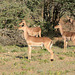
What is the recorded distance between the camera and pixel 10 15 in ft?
47.4

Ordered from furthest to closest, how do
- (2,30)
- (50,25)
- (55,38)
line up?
1. (50,25)
2. (55,38)
3. (2,30)

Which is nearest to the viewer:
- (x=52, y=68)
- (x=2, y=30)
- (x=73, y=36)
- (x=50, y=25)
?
(x=52, y=68)

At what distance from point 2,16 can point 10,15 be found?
61 centimetres

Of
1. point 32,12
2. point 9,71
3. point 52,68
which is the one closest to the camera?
point 9,71

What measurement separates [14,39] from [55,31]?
6138 mm

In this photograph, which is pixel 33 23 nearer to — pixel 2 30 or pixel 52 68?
pixel 2 30

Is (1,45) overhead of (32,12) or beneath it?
beneath

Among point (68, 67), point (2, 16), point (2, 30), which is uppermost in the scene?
point (2, 16)

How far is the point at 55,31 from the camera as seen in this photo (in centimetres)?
1936

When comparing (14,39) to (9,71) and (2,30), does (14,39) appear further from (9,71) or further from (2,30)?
(9,71)

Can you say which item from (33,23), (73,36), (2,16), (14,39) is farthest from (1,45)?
(73,36)

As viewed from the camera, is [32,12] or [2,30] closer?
[2,30]

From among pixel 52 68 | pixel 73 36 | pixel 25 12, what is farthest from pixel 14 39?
pixel 52 68

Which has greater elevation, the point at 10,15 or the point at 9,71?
the point at 10,15
